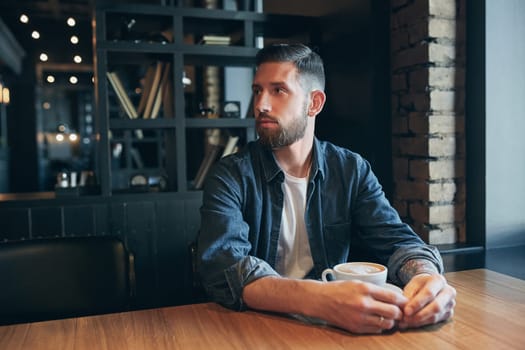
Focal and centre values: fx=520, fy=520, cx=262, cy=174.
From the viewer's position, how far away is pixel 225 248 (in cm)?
130

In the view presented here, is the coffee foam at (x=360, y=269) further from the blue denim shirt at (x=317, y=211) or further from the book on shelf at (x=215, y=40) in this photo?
the book on shelf at (x=215, y=40)

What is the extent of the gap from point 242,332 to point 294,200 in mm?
639

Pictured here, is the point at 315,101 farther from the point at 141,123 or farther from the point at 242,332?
the point at 141,123

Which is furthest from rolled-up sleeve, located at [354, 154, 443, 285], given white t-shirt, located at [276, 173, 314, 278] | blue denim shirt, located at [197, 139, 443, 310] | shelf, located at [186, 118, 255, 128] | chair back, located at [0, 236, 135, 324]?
shelf, located at [186, 118, 255, 128]

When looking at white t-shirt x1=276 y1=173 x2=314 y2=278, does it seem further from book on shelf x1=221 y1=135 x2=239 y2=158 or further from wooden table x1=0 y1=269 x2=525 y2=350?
book on shelf x1=221 y1=135 x2=239 y2=158

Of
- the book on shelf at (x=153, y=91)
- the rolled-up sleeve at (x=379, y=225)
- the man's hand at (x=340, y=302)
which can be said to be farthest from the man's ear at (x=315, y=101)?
the book on shelf at (x=153, y=91)

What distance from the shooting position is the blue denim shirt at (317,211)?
1.37 meters

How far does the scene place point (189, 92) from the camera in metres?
6.06

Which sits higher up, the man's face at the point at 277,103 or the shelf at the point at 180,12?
the shelf at the point at 180,12

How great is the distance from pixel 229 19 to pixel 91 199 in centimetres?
115

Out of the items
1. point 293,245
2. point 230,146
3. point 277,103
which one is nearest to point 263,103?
point 277,103

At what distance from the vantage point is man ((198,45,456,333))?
135 cm

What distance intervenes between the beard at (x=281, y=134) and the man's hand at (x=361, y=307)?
1.95ft

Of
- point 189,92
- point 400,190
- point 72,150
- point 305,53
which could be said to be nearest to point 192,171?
point 189,92
